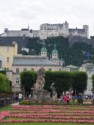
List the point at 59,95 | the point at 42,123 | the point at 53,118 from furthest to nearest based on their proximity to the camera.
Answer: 1. the point at 59,95
2. the point at 53,118
3. the point at 42,123

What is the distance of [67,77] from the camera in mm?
81312

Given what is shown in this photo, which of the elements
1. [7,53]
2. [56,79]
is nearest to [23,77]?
[56,79]

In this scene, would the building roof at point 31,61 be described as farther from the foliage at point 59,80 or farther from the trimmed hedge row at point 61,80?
the foliage at point 59,80

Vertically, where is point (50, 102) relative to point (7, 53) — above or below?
below

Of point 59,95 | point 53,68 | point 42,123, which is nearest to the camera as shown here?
point 42,123

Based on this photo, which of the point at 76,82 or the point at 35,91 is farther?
the point at 76,82

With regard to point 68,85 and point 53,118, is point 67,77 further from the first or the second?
point 53,118

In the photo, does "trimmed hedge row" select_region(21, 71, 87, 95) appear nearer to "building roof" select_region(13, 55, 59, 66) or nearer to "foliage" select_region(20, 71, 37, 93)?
"foliage" select_region(20, 71, 37, 93)

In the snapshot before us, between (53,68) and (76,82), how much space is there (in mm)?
30638

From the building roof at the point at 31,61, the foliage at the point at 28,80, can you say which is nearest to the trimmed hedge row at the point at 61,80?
the foliage at the point at 28,80

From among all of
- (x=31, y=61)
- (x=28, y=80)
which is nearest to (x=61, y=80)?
(x=28, y=80)

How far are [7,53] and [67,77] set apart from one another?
39563 millimetres

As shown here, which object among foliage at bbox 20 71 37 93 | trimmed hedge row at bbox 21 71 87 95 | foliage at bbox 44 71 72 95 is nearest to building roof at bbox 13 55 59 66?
trimmed hedge row at bbox 21 71 87 95

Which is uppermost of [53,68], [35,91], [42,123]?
[53,68]
